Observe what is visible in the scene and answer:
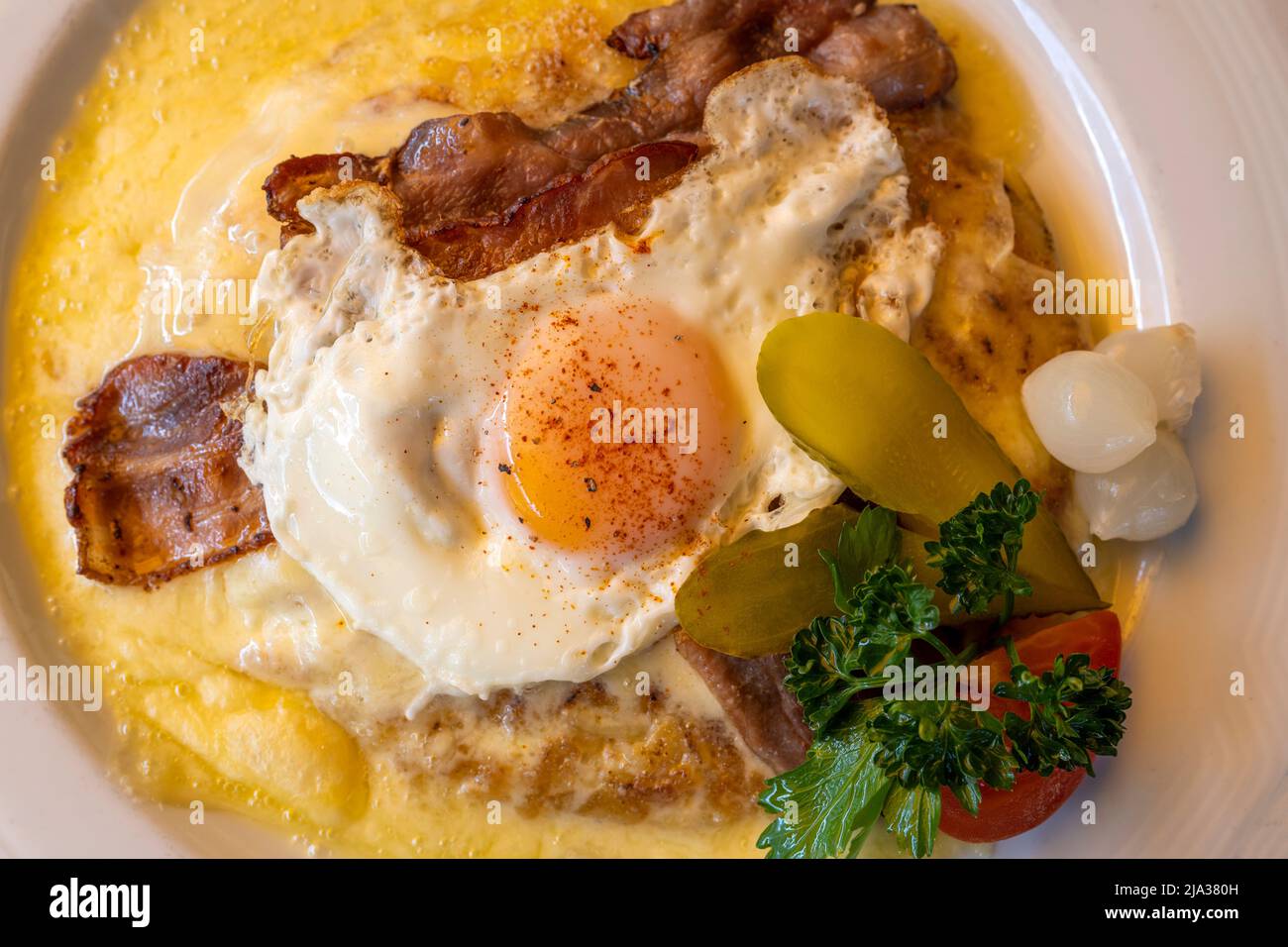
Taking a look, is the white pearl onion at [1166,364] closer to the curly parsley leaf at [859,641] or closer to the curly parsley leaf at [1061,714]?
the curly parsley leaf at [1061,714]

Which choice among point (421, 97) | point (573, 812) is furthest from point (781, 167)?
point (573, 812)

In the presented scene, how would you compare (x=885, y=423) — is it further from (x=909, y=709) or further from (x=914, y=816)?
(x=914, y=816)

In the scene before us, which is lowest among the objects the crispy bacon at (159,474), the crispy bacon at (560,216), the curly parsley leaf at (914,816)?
the curly parsley leaf at (914,816)

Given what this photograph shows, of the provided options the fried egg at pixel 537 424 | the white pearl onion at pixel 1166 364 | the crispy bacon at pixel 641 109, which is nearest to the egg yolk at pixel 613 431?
the fried egg at pixel 537 424

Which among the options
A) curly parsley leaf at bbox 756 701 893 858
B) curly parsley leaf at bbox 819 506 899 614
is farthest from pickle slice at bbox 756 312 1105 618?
curly parsley leaf at bbox 756 701 893 858

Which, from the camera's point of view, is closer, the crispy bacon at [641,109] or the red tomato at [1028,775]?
the red tomato at [1028,775]

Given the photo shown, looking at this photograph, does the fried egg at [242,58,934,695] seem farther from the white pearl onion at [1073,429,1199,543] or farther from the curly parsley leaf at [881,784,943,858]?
the white pearl onion at [1073,429,1199,543]

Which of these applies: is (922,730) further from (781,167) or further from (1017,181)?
(1017,181)
